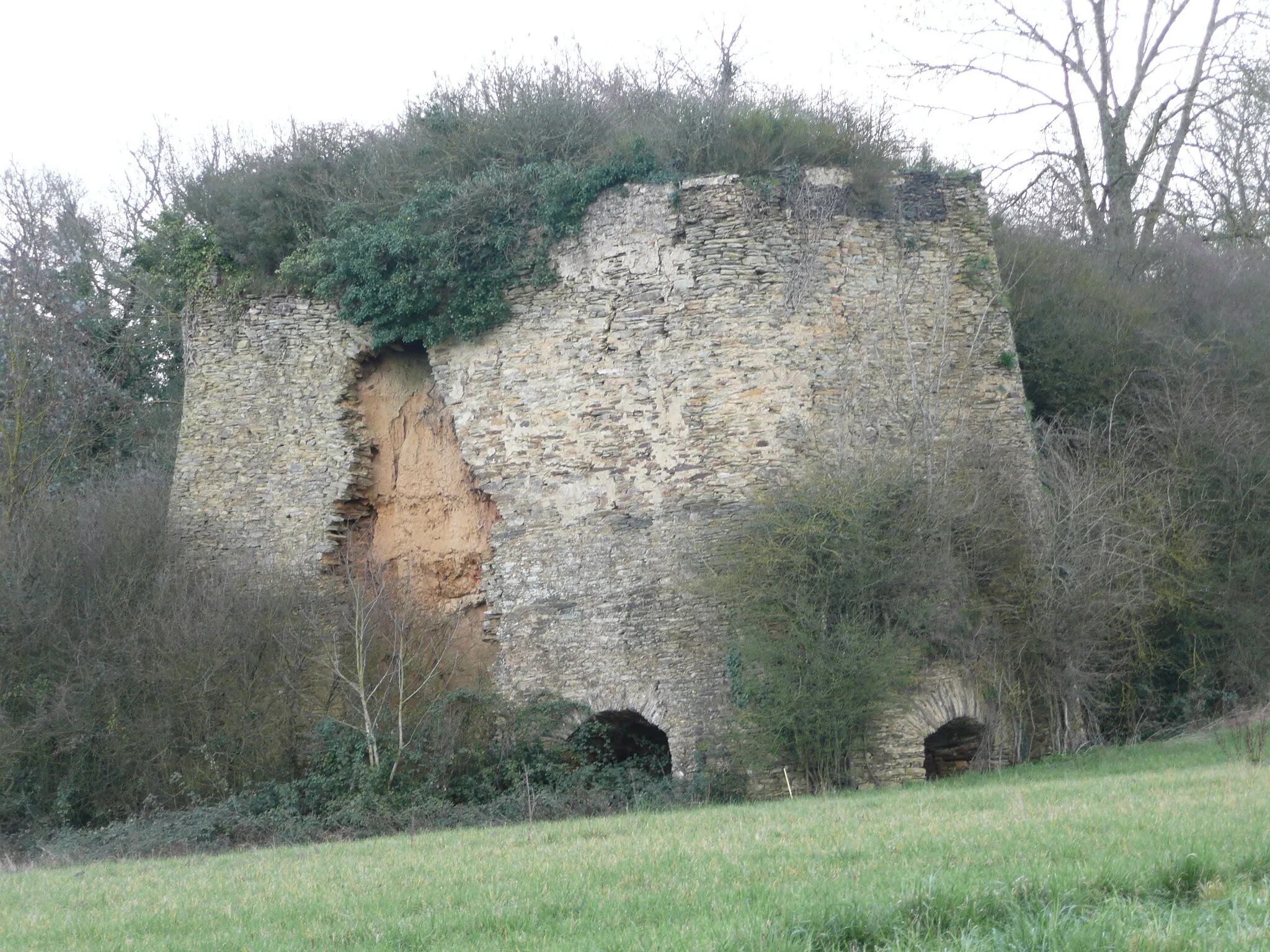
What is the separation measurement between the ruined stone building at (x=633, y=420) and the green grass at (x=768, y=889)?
520 cm

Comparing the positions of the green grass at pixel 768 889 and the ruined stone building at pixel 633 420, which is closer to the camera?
the green grass at pixel 768 889

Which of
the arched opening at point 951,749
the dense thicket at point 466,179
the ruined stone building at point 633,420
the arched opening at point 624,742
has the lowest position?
the arched opening at point 951,749

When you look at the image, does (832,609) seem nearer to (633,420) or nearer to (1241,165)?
(633,420)

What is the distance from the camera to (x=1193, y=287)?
65.4 feet

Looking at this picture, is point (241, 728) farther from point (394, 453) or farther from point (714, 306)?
point (714, 306)

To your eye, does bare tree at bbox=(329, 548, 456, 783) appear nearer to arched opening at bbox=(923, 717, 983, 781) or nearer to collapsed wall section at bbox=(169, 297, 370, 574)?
collapsed wall section at bbox=(169, 297, 370, 574)

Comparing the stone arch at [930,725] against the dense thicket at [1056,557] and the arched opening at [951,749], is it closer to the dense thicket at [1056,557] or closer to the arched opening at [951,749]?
the arched opening at [951,749]

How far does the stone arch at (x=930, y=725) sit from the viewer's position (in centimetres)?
1314

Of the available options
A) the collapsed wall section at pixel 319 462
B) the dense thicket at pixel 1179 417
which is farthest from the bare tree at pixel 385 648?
the dense thicket at pixel 1179 417

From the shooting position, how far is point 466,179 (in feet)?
53.3

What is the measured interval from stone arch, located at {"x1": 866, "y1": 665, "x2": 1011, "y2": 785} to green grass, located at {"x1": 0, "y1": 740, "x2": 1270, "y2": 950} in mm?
4013

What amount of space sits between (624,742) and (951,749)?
3852mm

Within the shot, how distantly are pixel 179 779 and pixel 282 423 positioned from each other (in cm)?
474

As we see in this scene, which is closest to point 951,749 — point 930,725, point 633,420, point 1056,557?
point 930,725
